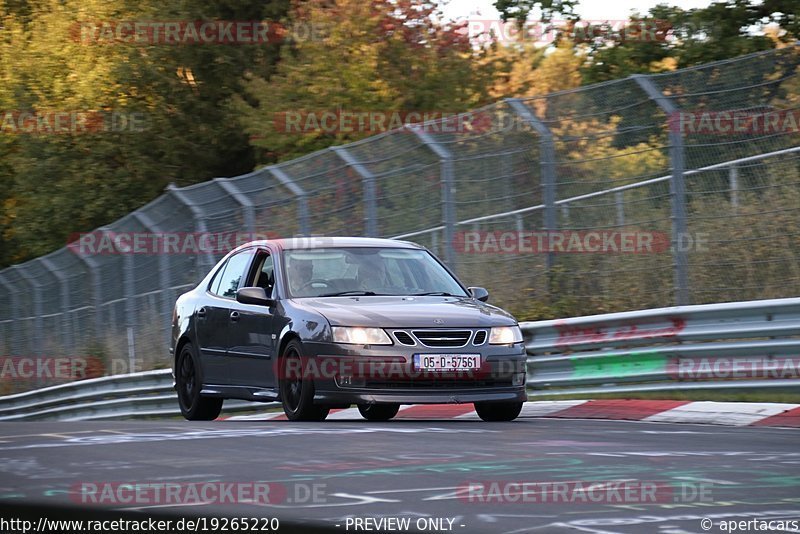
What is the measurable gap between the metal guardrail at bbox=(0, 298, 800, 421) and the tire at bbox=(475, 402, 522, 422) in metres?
1.52

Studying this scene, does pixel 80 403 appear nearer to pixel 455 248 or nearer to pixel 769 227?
pixel 455 248

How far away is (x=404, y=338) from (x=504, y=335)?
2.88ft

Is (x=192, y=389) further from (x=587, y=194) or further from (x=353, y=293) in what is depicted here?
(x=587, y=194)

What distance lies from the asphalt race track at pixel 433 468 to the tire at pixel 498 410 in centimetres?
82

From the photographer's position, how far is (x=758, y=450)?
27.0ft

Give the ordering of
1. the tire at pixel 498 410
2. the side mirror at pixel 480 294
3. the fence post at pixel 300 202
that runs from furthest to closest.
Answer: the fence post at pixel 300 202 < the side mirror at pixel 480 294 < the tire at pixel 498 410

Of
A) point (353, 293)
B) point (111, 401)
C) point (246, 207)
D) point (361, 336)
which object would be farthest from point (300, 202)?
point (361, 336)

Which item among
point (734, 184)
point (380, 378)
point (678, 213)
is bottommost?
point (380, 378)

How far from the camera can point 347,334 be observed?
10922 mm

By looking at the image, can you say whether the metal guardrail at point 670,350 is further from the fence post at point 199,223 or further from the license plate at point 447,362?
the fence post at point 199,223

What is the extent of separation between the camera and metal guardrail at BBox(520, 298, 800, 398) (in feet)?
37.6

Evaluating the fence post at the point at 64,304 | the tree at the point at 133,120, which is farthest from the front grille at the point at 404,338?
the tree at the point at 133,120

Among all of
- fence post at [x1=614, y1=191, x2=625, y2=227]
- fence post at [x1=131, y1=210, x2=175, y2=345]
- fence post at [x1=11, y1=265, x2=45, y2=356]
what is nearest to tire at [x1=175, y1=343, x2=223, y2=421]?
fence post at [x1=614, y1=191, x2=625, y2=227]

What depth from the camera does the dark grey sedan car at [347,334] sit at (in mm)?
10914
